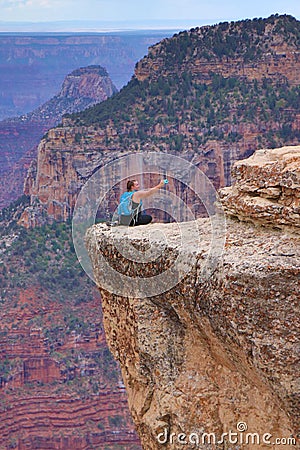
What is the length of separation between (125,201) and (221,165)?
36958mm

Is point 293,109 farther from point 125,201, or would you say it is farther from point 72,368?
point 125,201

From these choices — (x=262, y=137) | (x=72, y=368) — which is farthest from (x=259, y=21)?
(x=72, y=368)

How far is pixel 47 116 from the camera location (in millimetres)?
85250

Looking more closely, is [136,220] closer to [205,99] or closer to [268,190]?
[268,190]

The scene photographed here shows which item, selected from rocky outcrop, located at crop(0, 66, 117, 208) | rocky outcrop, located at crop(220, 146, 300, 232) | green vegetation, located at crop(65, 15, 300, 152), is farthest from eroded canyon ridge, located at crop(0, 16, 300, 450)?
rocky outcrop, located at crop(0, 66, 117, 208)

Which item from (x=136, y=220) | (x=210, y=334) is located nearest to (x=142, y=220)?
(x=136, y=220)

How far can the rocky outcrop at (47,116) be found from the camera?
8406cm

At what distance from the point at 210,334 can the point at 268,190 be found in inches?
48.7

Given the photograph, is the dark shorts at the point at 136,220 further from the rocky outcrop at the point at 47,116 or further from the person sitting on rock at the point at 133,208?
the rocky outcrop at the point at 47,116

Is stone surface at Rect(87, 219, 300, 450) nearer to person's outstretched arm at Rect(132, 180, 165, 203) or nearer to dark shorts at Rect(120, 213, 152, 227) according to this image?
dark shorts at Rect(120, 213, 152, 227)

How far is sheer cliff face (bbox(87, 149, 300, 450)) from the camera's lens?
6051mm

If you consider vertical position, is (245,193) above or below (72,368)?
above

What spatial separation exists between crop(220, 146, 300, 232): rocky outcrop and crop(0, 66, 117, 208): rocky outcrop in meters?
76.2

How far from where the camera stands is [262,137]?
4356cm
